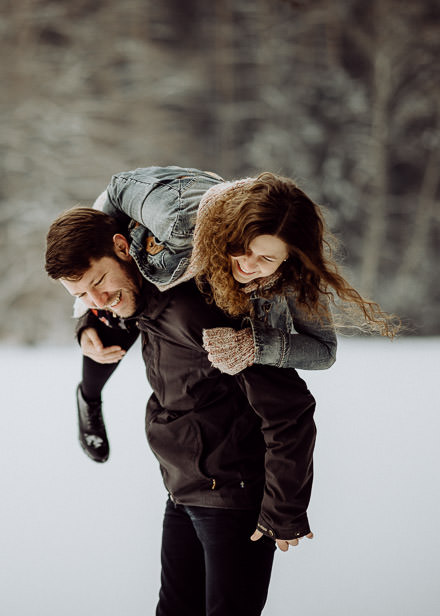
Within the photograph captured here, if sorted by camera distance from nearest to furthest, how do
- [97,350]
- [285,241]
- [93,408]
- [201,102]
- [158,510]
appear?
1. [285,241]
2. [97,350]
3. [93,408]
4. [158,510]
5. [201,102]

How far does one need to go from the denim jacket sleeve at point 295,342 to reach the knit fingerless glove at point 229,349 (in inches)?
0.6

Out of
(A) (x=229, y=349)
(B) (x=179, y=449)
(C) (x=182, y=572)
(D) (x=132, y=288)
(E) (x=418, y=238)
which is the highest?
(E) (x=418, y=238)

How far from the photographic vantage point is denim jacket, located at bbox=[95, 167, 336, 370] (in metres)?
1.11

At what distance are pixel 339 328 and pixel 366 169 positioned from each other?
11.8ft

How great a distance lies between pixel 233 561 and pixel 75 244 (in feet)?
2.21

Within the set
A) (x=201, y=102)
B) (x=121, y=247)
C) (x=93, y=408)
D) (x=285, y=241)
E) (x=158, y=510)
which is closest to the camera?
(x=285, y=241)

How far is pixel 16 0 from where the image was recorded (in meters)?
4.20

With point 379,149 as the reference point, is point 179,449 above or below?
below

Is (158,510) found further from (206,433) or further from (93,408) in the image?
(206,433)

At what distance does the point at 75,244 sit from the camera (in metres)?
1.20

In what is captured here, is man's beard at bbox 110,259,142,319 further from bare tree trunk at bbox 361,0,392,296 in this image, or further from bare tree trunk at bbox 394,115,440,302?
bare tree trunk at bbox 394,115,440,302

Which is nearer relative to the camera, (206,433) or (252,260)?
(252,260)

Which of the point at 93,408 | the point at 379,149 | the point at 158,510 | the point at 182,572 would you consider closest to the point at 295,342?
the point at 182,572

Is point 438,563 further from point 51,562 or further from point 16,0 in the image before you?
point 16,0
